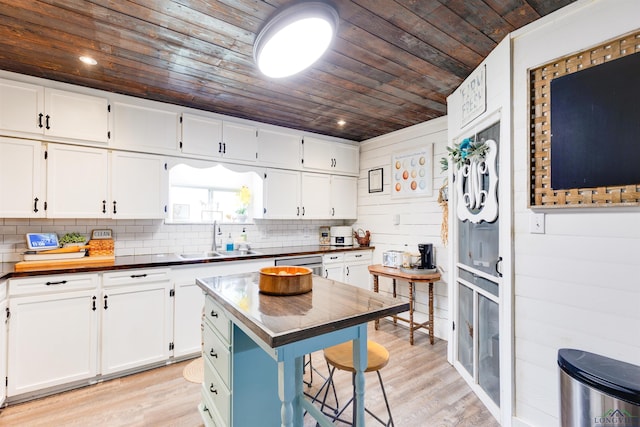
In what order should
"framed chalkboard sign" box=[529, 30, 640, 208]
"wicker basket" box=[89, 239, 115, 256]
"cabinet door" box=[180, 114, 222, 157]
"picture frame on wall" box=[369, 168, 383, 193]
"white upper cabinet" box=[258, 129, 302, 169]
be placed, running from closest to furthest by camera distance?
1. "framed chalkboard sign" box=[529, 30, 640, 208]
2. "wicker basket" box=[89, 239, 115, 256]
3. "cabinet door" box=[180, 114, 222, 157]
4. "white upper cabinet" box=[258, 129, 302, 169]
5. "picture frame on wall" box=[369, 168, 383, 193]

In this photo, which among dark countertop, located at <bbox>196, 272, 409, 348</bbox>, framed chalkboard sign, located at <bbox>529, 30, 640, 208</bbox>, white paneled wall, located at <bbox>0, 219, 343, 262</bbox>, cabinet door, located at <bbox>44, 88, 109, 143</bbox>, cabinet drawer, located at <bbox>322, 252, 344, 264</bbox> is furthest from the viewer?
cabinet drawer, located at <bbox>322, 252, 344, 264</bbox>

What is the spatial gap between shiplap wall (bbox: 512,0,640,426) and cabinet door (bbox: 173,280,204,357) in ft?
8.56

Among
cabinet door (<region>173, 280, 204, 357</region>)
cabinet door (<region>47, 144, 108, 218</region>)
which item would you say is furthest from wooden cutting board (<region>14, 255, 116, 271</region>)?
cabinet door (<region>173, 280, 204, 357</region>)

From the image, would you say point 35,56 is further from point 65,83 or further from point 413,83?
point 413,83

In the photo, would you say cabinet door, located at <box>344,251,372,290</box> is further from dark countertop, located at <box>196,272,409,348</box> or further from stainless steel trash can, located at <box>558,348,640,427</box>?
stainless steel trash can, located at <box>558,348,640,427</box>

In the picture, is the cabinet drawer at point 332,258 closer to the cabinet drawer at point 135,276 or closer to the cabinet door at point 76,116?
the cabinet drawer at point 135,276

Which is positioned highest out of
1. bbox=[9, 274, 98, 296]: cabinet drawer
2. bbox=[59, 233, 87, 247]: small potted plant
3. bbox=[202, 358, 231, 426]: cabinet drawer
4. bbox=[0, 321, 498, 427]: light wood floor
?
bbox=[59, 233, 87, 247]: small potted plant

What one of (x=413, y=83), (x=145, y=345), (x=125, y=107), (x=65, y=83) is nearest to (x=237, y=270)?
(x=145, y=345)

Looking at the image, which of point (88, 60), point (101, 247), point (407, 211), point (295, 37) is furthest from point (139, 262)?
point (407, 211)

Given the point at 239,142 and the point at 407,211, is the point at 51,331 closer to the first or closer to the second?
the point at 239,142

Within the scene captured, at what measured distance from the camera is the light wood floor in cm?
202

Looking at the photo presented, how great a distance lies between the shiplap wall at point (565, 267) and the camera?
4.73ft

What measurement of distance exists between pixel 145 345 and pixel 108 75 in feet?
7.54

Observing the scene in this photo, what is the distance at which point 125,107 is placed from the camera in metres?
2.80
